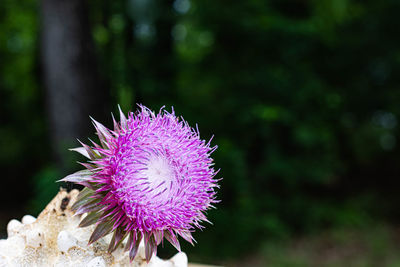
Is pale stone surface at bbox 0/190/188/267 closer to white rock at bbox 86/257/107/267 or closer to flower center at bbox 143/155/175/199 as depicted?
white rock at bbox 86/257/107/267

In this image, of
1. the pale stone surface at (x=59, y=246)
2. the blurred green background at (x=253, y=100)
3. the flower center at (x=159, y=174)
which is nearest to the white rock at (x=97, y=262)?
the pale stone surface at (x=59, y=246)

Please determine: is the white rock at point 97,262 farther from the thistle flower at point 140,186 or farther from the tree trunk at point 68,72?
the tree trunk at point 68,72

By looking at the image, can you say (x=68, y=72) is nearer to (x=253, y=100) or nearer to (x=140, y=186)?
(x=253, y=100)

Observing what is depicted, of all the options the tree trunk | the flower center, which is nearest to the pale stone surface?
the flower center

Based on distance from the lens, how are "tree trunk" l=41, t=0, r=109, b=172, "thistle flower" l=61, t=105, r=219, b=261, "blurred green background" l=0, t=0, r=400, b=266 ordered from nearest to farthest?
"thistle flower" l=61, t=105, r=219, b=261 < "tree trunk" l=41, t=0, r=109, b=172 < "blurred green background" l=0, t=0, r=400, b=266

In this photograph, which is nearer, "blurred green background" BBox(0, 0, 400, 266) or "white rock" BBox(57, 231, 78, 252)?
"white rock" BBox(57, 231, 78, 252)

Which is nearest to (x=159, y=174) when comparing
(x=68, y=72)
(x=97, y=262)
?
(x=97, y=262)
